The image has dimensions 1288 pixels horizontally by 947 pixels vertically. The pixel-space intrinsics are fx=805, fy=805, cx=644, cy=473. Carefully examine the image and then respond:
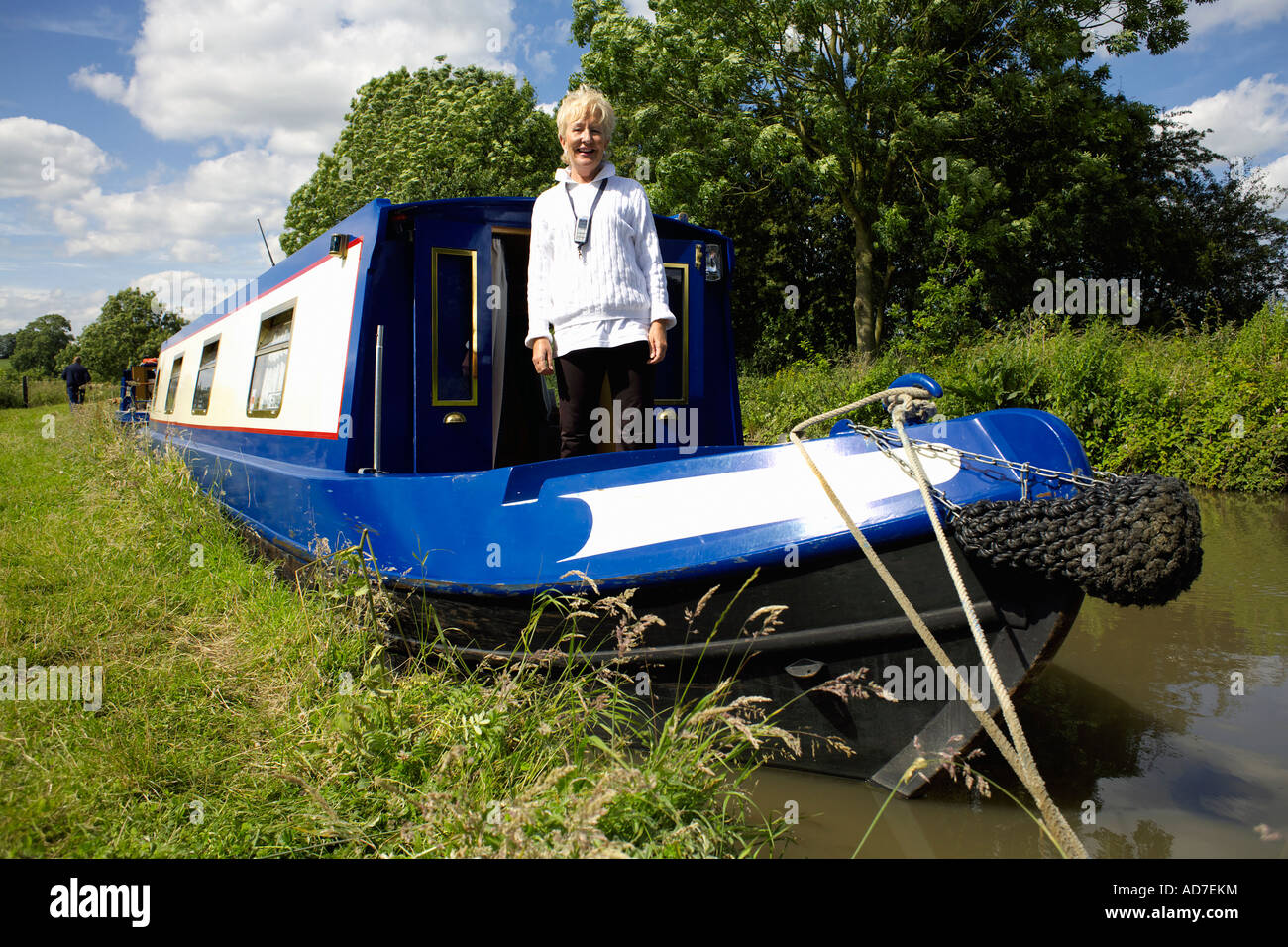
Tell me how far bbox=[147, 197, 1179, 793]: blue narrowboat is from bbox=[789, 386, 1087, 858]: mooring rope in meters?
0.07

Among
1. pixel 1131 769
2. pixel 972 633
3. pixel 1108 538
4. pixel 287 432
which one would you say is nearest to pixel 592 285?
pixel 972 633

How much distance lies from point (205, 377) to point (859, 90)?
11.7 meters

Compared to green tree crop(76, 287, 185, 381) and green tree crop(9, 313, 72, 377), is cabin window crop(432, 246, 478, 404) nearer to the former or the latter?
green tree crop(76, 287, 185, 381)

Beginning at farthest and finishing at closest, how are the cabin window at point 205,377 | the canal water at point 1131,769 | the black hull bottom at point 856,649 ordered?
the cabin window at point 205,377
the canal water at point 1131,769
the black hull bottom at point 856,649

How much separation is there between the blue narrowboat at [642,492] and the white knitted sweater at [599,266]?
554 mm

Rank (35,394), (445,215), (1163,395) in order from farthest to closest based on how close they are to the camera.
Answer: (35,394) < (1163,395) < (445,215)

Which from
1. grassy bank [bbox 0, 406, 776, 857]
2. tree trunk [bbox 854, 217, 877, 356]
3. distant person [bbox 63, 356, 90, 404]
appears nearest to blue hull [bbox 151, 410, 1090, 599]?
grassy bank [bbox 0, 406, 776, 857]

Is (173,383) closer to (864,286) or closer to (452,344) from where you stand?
(452,344)

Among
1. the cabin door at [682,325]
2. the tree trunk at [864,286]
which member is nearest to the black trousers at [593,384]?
the cabin door at [682,325]

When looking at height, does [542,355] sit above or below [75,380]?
below

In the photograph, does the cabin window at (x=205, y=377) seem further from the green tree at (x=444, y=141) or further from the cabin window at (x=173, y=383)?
the green tree at (x=444, y=141)

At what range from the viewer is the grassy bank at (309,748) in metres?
2.02

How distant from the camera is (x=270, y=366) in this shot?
5.18 meters
